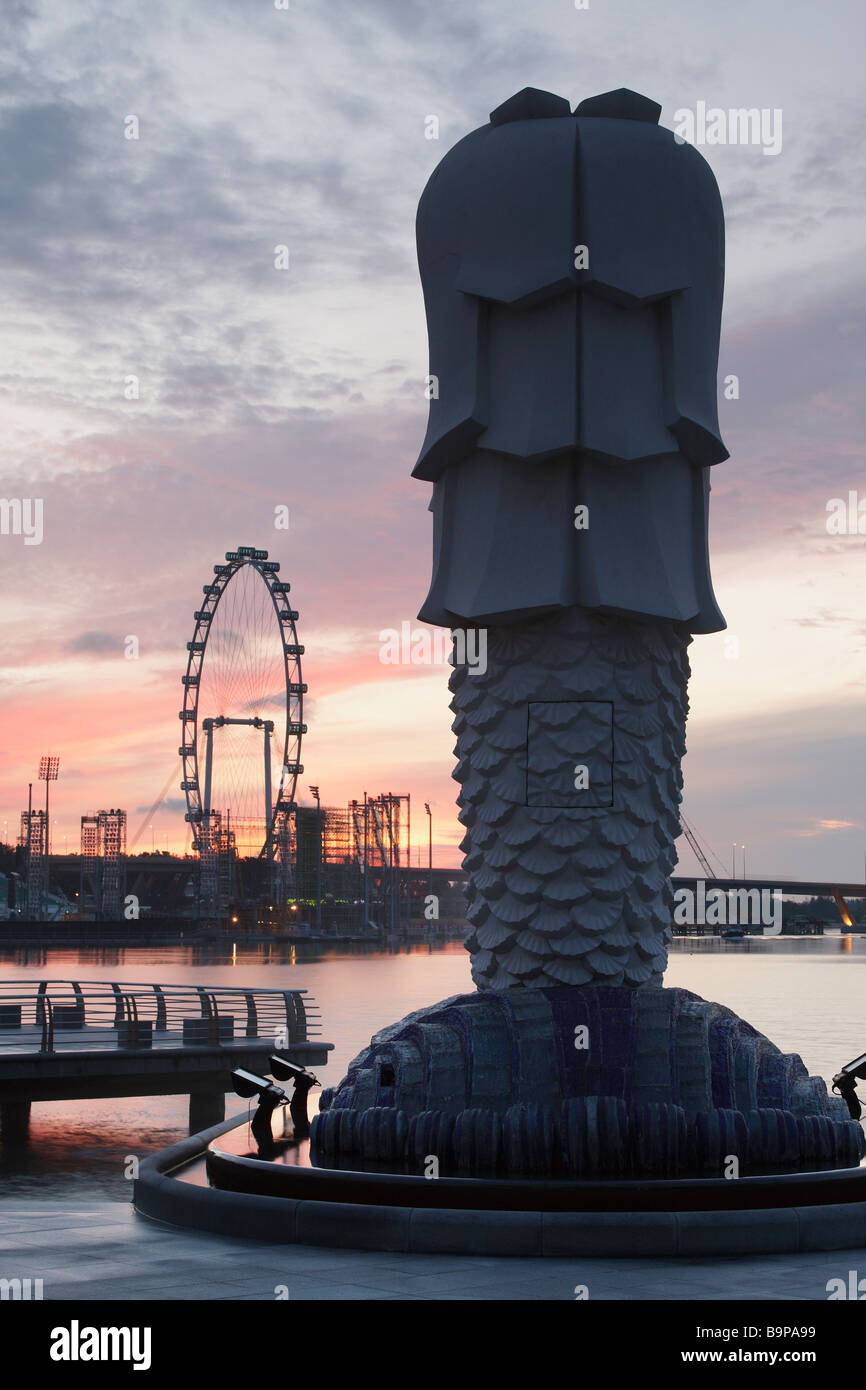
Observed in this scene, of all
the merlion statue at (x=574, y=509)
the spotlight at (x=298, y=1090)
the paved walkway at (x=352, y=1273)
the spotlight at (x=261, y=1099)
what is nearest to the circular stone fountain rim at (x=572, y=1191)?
the paved walkway at (x=352, y=1273)

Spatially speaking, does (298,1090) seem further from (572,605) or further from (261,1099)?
(572,605)

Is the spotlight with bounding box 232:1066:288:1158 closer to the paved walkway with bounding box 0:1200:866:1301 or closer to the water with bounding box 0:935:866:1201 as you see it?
the paved walkway with bounding box 0:1200:866:1301

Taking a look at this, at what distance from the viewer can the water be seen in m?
22.9

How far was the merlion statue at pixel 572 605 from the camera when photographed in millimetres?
14844

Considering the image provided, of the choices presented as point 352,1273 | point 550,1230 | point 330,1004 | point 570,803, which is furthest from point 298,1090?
point 330,1004

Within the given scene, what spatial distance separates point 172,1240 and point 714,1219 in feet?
13.8

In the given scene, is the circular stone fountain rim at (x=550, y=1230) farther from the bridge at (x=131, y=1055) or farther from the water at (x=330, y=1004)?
the bridge at (x=131, y=1055)

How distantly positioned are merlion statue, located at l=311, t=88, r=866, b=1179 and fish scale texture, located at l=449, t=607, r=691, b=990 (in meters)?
0.02

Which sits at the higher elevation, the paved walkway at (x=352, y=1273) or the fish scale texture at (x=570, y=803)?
the fish scale texture at (x=570, y=803)

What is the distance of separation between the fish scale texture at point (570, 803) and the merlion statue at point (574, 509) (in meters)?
0.02

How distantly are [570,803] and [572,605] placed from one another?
183cm

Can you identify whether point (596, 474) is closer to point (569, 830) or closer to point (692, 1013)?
point (569, 830)

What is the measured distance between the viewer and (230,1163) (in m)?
14.5
